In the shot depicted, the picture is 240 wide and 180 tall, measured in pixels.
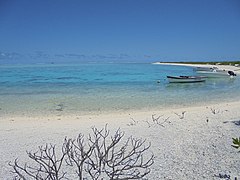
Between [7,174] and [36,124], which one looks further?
[36,124]

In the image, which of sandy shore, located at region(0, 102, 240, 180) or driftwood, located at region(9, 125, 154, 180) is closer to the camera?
driftwood, located at region(9, 125, 154, 180)

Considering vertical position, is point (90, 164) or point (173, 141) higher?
point (173, 141)

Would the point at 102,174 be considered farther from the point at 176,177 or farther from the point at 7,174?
the point at 7,174

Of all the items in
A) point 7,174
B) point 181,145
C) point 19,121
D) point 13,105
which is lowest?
point 7,174

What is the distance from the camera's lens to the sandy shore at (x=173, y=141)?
134 inches

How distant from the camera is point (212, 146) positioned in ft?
14.1

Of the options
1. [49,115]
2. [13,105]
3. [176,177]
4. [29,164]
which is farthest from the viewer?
[13,105]

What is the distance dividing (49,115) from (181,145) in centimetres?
571

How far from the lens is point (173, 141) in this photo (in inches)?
186

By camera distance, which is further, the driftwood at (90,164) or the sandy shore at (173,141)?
the sandy shore at (173,141)

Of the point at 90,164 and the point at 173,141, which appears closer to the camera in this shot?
the point at 90,164

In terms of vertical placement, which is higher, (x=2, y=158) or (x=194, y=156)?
(x=2, y=158)

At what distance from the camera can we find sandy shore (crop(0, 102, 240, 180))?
340 centimetres

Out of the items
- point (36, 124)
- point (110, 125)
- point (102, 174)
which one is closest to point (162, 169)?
point (102, 174)
